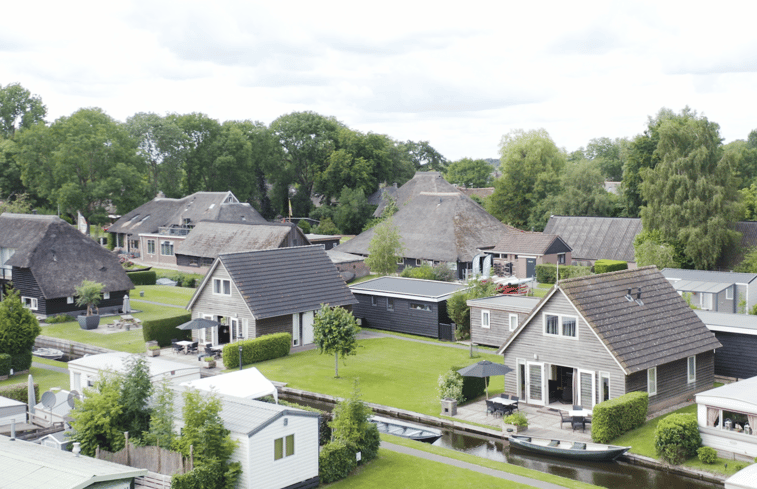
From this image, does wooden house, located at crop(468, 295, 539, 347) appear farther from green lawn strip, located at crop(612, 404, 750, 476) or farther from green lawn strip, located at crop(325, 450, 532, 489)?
green lawn strip, located at crop(325, 450, 532, 489)

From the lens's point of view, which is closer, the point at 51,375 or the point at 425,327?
the point at 51,375

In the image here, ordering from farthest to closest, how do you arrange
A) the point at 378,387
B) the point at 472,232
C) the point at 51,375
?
the point at 472,232
the point at 51,375
the point at 378,387

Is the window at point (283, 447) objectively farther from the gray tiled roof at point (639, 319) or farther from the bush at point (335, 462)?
the gray tiled roof at point (639, 319)

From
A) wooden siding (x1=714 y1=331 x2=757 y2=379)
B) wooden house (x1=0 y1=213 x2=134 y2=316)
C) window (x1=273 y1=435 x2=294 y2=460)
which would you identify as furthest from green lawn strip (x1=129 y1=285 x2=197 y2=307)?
wooden siding (x1=714 y1=331 x2=757 y2=379)

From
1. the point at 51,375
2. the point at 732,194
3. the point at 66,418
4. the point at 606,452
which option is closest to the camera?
the point at 606,452

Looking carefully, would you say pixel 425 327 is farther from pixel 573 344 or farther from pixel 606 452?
pixel 606 452

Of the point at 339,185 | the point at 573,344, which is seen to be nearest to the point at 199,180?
the point at 339,185

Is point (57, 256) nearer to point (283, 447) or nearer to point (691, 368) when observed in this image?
point (283, 447)
